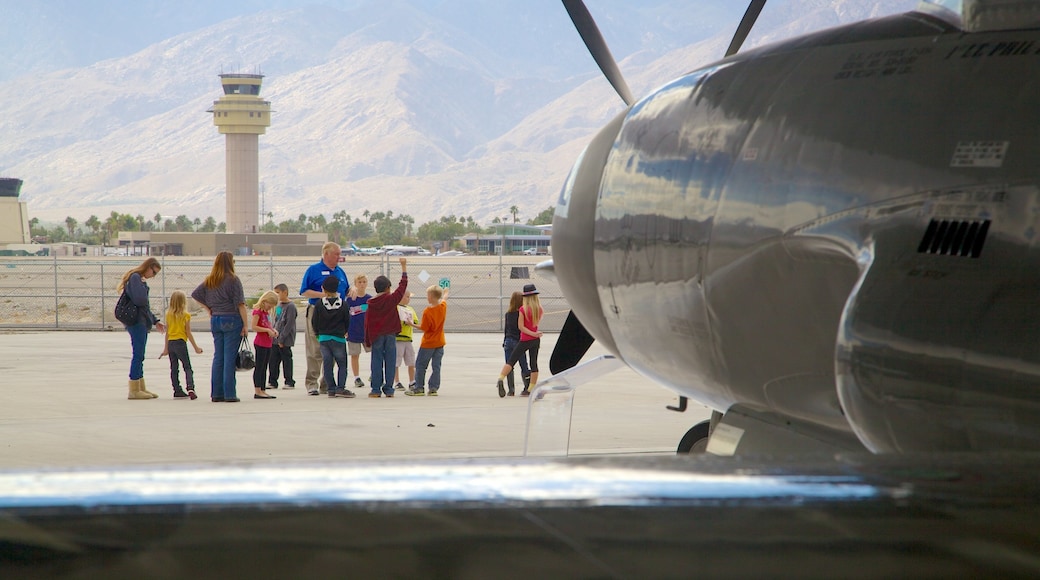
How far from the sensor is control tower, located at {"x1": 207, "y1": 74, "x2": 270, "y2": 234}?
6058 inches

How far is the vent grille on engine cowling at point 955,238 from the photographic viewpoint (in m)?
2.70

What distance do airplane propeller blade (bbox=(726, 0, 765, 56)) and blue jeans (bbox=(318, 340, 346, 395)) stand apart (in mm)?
7603

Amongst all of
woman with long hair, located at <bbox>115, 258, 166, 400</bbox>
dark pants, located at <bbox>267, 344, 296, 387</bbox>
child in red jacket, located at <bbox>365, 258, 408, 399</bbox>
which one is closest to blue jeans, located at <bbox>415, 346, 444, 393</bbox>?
child in red jacket, located at <bbox>365, 258, 408, 399</bbox>

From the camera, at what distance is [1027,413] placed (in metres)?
2.50

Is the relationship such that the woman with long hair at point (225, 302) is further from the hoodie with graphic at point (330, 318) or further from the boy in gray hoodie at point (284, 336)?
the boy in gray hoodie at point (284, 336)

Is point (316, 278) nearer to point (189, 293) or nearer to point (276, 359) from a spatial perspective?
point (276, 359)

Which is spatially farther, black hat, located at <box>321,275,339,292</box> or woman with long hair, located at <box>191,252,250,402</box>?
black hat, located at <box>321,275,339,292</box>

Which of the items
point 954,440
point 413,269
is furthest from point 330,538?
point 413,269

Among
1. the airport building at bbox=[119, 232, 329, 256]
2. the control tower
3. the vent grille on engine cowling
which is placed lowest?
the vent grille on engine cowling

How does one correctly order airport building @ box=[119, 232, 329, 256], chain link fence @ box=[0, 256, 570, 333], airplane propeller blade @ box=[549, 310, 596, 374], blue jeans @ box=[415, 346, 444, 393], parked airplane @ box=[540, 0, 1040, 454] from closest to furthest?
parked airplane @ box=[540, 0, 1040, 454] → airplane propeller blade @ box=[549, 310, 596, 374] → blue jeans @ box=[415, 346, 444, 393] → chain link fence @ box=[0, 256, 570, 333] → airport building @ box=[119, 232, 329, 256]

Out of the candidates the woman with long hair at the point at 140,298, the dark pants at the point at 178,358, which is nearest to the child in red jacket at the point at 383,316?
the dark pants at the point at 178,358

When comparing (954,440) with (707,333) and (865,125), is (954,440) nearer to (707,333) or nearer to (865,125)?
(865,125)

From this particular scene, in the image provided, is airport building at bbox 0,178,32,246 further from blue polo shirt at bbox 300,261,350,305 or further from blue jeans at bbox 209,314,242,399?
blue polo shirt at bbox 300,261,350,305

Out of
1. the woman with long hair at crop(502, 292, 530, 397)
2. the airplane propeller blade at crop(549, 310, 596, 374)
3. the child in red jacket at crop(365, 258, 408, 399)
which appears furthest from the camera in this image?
the woman with long hair at crop(502, 292, 530, 397)
